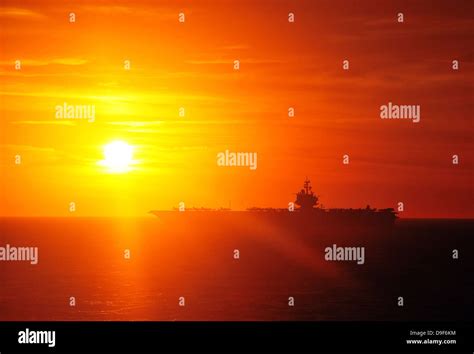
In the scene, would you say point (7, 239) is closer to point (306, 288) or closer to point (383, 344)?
point (306, 288)

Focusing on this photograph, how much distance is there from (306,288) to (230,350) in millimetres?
40120

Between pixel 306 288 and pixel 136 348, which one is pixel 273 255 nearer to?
pixel 306 288

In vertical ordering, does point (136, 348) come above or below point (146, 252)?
below

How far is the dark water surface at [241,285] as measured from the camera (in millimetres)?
43562

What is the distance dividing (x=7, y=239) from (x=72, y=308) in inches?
4201

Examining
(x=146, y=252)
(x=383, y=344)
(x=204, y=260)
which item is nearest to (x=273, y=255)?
(x=204, y=260)

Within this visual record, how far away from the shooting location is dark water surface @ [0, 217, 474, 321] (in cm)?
4356

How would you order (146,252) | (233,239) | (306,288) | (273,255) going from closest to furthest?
(306,288) → (273,255) → (146,252) → (233,239)

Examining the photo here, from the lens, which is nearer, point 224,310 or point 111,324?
point 111,324

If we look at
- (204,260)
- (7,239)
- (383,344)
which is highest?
(7,239)

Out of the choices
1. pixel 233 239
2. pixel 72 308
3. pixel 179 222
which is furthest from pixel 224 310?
pixel 179 222

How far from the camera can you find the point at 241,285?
5528 cm

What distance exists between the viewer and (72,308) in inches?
1825

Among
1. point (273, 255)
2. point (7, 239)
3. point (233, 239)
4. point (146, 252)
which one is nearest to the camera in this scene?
point (273, 255)
